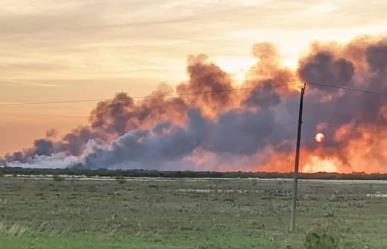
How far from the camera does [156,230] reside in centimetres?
3703

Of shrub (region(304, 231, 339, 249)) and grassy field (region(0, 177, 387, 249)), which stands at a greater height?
shrub (region(304, 231, 339, 249))

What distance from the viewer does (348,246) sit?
2212cm

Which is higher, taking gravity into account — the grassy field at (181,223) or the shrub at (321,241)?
the shrub at (321,241)

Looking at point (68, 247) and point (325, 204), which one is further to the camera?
point (325, 204)

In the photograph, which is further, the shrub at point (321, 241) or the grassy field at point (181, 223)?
the grassy field at point (181, 223)

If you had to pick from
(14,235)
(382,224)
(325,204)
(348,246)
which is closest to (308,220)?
(382,224)

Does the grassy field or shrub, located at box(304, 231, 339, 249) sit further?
the grassy field

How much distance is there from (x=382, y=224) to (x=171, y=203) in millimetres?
Answer: 20305

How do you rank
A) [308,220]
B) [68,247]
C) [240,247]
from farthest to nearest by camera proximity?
1. [308,220]
2. [240,247]
3. [68,247]

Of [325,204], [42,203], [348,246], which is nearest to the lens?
[348,246]

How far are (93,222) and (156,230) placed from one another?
5518 millimetres

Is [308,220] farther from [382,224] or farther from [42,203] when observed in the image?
[42,203]

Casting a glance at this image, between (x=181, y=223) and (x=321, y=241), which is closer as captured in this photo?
(x=321, y=241)

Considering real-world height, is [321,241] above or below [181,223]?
above
